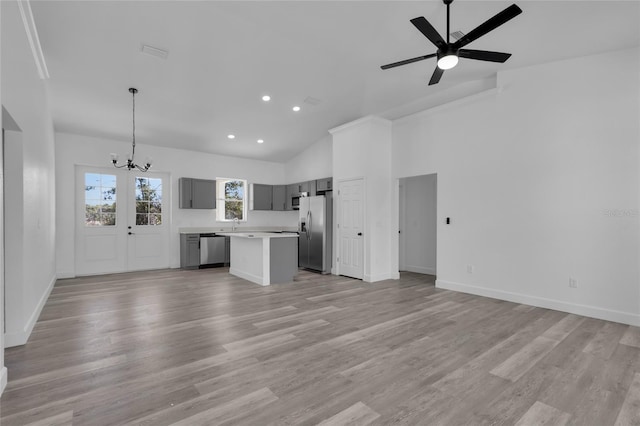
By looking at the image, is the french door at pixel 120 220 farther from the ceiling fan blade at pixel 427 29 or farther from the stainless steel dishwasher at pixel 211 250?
the ceiling fan blade at pixel 427 29

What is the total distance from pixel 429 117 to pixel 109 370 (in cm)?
561

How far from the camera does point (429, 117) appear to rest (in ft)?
18.3

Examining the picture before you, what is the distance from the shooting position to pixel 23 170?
117 inches

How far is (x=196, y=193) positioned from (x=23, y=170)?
4544 mm

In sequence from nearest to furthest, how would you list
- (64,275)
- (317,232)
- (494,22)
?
(494,22) < (64,275) < (317,232)

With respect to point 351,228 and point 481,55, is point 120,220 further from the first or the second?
point 481,55

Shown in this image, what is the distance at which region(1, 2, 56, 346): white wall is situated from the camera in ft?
Answer: 8.23

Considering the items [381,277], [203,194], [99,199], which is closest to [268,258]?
[381,277]

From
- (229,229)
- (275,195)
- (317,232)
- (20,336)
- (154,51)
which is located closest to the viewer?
(20,336)

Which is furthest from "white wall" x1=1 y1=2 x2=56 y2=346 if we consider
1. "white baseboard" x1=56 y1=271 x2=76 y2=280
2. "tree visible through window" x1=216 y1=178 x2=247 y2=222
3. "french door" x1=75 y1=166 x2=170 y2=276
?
"tree visible through window" x1=216 y1=178 x2=247 y2=222

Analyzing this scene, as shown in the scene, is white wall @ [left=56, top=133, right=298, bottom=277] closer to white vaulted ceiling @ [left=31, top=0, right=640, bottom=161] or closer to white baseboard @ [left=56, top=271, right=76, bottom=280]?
white baseboard @ [left=56, top=271, right=76, bottom=280]

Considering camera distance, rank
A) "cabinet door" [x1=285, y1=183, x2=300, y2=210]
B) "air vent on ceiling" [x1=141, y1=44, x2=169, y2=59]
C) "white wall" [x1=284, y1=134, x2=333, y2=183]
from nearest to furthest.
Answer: "air vent on ceiling" [x1=141, y1=44, x2=169, y2=59] → "white wall" [x1=284, y1=134, x2=333, y2=183] → "cabinet door" [x1=285, y1=183, x2=300, y2=210]

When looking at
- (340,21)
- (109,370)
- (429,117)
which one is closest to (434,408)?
(109,370)

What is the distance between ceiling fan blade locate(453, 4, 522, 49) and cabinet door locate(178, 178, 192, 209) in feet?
20.9
